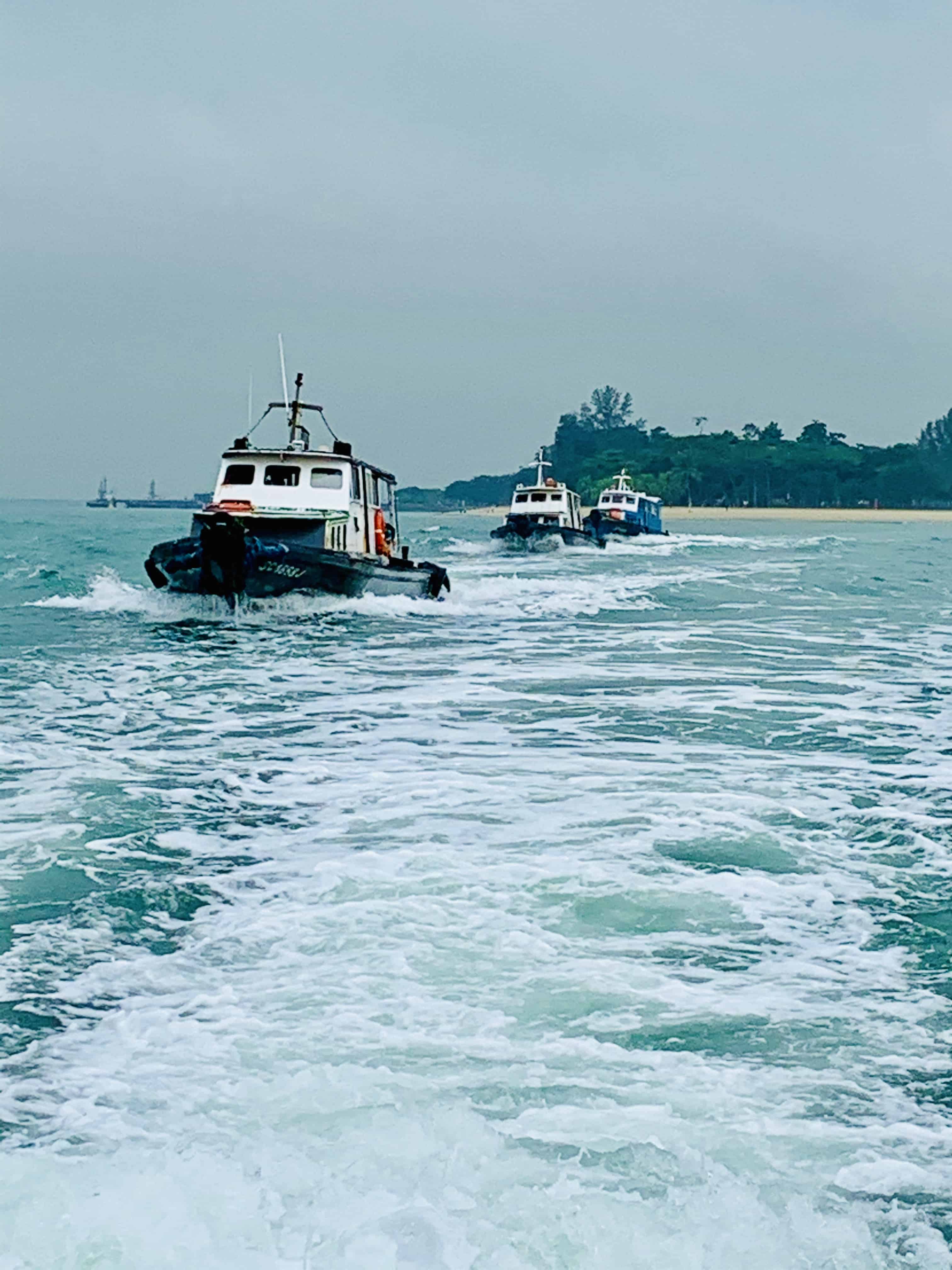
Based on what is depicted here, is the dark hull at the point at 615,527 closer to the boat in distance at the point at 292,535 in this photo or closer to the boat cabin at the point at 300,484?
the boat in distance at the point at 292,535

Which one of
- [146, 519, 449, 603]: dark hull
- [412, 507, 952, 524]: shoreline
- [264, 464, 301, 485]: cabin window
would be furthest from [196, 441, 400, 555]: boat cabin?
[412, 507, 952, 524]: shoreline

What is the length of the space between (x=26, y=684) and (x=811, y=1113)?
36.4 feet

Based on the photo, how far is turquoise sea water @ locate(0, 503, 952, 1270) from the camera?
3.42m

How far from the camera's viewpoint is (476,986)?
4.90 meters

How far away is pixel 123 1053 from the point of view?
4258 millimetres

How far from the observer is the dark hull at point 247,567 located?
19.5 m

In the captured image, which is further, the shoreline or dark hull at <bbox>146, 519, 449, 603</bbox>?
the shoreline

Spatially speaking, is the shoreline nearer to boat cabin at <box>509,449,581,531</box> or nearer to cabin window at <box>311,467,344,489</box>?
boat cabin at <box>509,449,581,531</box>

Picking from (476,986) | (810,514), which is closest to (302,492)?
(476,986)

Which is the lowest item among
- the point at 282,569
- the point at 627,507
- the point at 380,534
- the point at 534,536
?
the point at 282,569

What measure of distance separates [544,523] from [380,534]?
2780 centimetres

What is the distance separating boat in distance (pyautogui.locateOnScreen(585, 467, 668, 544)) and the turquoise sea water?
5164 cm

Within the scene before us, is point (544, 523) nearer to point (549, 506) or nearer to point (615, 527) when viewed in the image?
point (549, 506)

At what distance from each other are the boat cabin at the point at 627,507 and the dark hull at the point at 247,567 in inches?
1732
